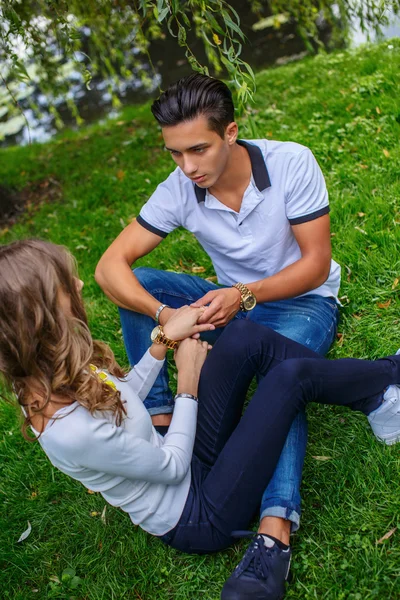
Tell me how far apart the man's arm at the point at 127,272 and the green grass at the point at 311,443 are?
0.71 m

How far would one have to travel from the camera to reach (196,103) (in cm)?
264

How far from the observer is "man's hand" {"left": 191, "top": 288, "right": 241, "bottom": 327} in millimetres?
2662

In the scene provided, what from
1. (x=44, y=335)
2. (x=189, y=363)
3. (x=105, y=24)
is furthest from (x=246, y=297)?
(x=105, y=24)

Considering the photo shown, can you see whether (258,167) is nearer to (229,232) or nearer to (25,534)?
(229,232)

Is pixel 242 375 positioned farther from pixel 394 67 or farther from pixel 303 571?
pixel 394 67

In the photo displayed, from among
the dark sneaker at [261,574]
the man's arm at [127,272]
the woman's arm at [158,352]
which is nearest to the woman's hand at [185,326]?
the woman's arm at [158,352]

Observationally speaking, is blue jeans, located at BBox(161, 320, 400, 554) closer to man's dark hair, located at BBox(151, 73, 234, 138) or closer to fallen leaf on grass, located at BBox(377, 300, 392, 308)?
fallen leaf on grass, located at BBox(377, 300, 392, 308)

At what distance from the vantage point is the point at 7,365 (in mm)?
1892

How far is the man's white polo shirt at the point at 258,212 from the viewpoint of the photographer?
9.04 feet

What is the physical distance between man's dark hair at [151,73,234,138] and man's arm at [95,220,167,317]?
2.03 feet

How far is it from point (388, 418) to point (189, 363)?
0.79 m

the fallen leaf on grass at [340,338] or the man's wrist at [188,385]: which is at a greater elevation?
the man's wrist at [188,385]

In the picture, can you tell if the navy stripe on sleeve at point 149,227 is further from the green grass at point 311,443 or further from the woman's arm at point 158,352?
the green grass at point 311,443

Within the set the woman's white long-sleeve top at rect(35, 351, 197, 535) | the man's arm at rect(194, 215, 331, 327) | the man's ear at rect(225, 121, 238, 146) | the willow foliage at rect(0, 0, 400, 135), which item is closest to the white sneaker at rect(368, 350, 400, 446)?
the man's arm at rect(194, 215, 331, 327)
